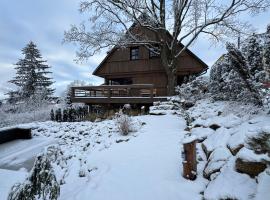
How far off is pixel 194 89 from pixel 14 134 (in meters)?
6.96

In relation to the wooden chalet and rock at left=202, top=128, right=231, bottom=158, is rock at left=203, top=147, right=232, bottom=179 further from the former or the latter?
the wooden chalet

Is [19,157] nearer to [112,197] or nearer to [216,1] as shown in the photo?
[112,197]

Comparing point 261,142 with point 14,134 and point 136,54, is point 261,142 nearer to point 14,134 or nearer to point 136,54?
point 14,134

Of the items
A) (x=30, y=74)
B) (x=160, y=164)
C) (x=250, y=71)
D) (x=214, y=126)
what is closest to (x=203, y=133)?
(x=214, y=126)

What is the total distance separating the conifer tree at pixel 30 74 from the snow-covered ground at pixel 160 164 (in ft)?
76.0

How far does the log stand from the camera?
735 centimetres

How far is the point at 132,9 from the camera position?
13.3m

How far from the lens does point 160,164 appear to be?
375cm

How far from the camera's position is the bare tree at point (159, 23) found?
13.2m

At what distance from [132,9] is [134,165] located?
1161 cm

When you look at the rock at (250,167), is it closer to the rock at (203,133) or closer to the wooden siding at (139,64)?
the rock at (203,133)

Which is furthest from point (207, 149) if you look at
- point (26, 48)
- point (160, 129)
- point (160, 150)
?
point (26, 48)

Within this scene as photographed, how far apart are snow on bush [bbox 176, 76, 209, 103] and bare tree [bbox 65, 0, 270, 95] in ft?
16.6

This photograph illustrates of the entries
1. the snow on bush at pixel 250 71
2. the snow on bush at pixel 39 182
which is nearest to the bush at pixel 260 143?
the snow on bush at pixel 250 71
